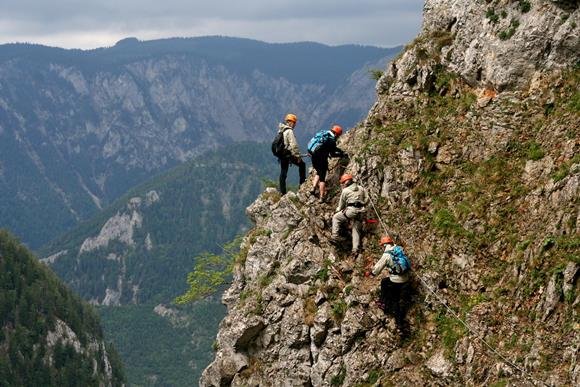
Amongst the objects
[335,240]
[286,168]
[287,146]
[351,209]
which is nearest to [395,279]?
[351,209]

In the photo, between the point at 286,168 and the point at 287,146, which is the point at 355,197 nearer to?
the point at 287,146

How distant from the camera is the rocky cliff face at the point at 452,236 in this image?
20500 mm

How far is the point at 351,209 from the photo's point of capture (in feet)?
84.5

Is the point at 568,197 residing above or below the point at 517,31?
below

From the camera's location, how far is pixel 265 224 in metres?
30.9

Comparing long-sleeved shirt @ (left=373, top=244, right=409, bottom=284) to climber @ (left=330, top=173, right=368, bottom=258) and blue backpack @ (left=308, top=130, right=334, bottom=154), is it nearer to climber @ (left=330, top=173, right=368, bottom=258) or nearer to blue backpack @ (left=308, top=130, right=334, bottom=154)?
climber @ (left=330, top=173, right=368, bottom=258)

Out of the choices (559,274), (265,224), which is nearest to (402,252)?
(559,274)

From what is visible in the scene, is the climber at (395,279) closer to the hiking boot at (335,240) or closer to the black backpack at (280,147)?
the hiking boot at (335,240)

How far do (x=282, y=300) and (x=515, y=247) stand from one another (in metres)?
9.04

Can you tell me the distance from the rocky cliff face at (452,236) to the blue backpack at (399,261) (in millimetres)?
1071

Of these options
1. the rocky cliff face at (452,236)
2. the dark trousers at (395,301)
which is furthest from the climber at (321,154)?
the dark trousers at (395,301)

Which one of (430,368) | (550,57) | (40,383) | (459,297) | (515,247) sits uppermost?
(550,57)

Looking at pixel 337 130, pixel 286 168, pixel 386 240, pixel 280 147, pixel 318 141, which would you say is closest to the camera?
pixel 386 240

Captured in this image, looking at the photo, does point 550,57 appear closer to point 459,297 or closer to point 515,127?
point 515,127
